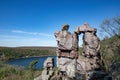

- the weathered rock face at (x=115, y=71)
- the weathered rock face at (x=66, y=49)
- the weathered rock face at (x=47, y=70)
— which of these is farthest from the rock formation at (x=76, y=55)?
the weathered rock face at (x=47, y=70)

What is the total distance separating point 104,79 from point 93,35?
5264 millimetres

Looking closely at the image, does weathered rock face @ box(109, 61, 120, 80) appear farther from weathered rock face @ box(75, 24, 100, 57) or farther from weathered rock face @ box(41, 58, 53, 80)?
weathered rock face @ box(41, 58, 53, 80)

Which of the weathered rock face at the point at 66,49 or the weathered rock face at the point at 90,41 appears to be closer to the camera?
the weathered rock face at the point at 90,41

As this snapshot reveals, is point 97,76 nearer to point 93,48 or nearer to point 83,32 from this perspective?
point 93,48

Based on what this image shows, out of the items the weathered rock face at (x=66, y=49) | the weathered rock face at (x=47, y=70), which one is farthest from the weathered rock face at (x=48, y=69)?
the weathered rock face at (x=66, y=49)

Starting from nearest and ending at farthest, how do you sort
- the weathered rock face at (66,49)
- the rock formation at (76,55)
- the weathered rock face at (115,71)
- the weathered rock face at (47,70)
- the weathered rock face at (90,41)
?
the weathered rock face at (115,71), the rock formation at (76,55), the weathered rock face at (90,41), the weathered rock face at (66,49), the weathered rock face at (47,70)

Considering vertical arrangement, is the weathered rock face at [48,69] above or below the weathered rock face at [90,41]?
below

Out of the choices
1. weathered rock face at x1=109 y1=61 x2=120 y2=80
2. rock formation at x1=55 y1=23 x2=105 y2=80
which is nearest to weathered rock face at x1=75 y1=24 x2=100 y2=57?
rock formation at x1=55 y1=23 x2=105 y2=80

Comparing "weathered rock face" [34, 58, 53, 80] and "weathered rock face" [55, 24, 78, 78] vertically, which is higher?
"weathered rock face" [55, 24, 78, 78]

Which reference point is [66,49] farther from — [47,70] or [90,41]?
[47,70]

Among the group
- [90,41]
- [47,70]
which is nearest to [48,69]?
[47,70]

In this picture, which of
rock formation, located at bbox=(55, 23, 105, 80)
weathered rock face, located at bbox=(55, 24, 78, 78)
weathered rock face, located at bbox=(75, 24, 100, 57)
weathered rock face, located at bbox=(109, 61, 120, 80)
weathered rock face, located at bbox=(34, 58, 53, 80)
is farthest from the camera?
weathered rock face, located at bbox=(34, 58, 53, 80)

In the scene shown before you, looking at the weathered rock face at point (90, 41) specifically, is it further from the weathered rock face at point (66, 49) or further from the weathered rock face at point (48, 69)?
the weathered rock face at point (48, 69)

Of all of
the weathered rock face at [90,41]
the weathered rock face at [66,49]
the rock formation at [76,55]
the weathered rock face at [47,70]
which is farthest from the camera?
the weathered rock face at [47,70]
